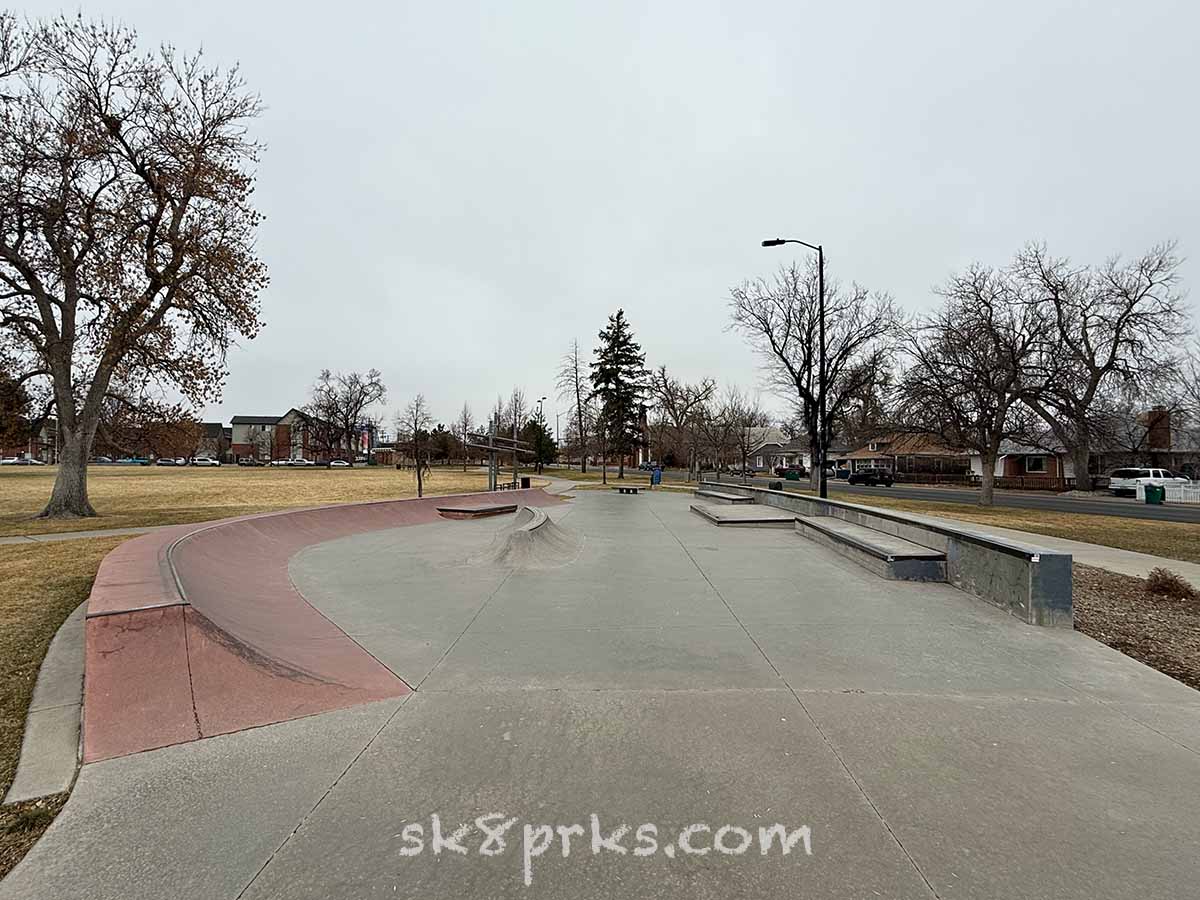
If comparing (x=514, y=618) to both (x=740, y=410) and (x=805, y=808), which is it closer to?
(x=805, y=808)

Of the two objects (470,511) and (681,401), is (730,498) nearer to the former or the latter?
(470,511)

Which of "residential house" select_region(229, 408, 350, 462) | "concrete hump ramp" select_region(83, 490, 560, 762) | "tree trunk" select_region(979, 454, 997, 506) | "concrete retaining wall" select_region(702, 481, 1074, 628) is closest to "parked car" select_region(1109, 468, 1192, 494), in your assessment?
"tree trunk" select_region(979, 454, 997, 506)

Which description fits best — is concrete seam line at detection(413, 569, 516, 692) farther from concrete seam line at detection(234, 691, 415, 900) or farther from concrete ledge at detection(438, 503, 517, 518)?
concrete ledge at detection(438, 503, 517, 518)

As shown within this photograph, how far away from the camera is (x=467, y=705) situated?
13.4ft

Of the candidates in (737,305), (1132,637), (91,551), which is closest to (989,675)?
(1132,637)

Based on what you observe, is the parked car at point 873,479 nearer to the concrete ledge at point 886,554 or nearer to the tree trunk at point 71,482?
the concrete ledge at point 886,554

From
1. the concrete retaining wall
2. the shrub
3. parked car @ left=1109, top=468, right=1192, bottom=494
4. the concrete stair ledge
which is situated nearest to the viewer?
the concrete retaining wall

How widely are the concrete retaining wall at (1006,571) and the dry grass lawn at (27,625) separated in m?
7.90

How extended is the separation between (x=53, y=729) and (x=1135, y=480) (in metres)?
51.1

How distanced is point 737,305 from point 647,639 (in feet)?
129

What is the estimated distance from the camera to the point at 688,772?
318 cm

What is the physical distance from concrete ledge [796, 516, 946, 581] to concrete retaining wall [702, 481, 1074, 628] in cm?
18

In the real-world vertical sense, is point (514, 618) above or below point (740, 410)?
below

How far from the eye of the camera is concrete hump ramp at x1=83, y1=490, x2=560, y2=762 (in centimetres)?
377
